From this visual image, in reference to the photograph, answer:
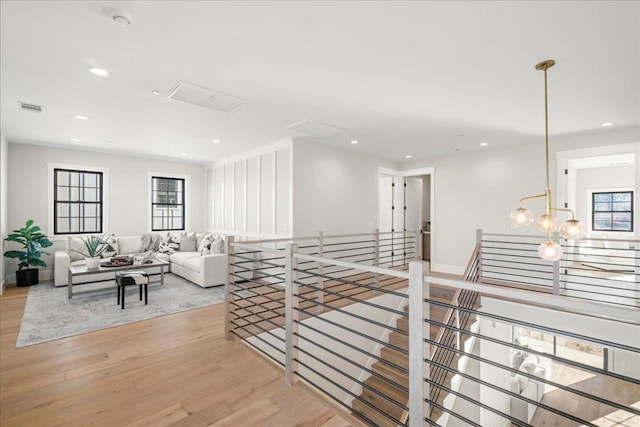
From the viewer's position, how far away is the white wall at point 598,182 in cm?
795

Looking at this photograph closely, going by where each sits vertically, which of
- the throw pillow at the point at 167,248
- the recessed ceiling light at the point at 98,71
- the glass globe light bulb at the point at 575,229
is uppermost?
the recessed ceiling light at the point at 98,71

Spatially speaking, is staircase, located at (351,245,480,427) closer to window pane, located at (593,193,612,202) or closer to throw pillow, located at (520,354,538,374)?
throw pillow, located at (520,354,538,374)

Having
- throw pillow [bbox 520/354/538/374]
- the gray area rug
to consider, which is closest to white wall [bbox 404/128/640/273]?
throw pillow [bbox 520/354/538/374]

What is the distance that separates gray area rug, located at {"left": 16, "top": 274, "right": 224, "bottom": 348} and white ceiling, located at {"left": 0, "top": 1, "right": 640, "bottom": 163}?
8.70ft

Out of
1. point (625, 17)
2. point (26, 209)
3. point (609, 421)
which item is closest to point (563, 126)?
point (625, 17)

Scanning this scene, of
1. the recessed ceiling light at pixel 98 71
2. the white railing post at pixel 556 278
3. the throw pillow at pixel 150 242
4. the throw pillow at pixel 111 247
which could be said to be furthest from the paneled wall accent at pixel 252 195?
the white railing post at pixel 556 278

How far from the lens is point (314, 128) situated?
15.3ft

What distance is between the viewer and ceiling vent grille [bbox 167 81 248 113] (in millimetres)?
3240

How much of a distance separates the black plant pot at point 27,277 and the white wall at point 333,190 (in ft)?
16.1

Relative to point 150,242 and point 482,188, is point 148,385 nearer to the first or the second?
point 150,242

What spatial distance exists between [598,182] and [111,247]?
40.1 ft

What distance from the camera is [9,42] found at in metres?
2.40

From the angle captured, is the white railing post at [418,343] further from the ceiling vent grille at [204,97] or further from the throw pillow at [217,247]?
the throw pillow at [217,247]

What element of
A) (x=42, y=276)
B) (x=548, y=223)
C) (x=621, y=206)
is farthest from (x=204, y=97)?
(x=621, y=206)
